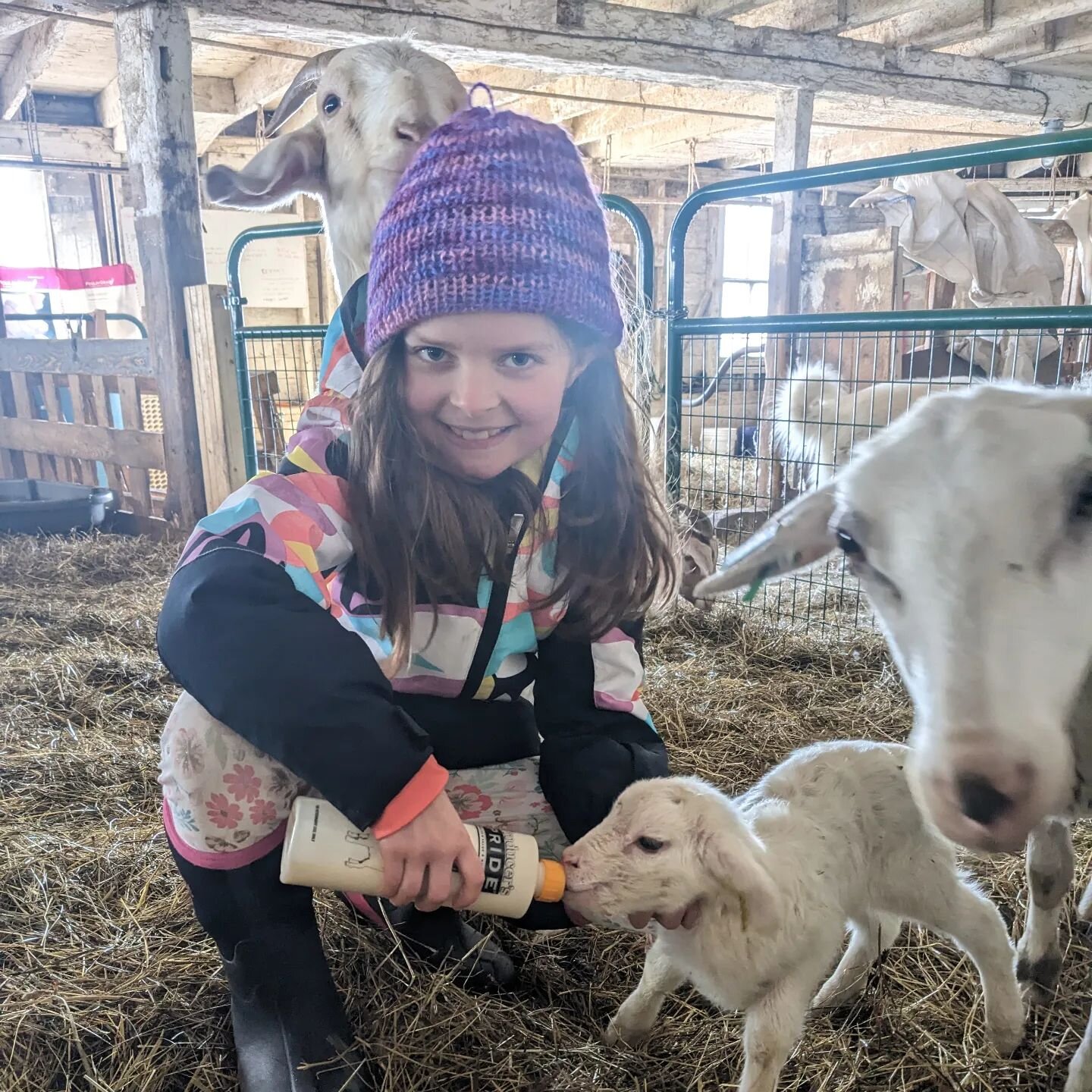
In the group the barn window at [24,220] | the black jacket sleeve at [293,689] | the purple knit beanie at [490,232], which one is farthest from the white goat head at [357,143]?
the barn window at [24,220]

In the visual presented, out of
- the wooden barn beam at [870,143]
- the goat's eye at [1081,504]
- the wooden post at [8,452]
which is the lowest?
the wooden post at [8,452]

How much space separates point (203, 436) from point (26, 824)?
3290mm

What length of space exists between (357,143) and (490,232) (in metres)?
1.23

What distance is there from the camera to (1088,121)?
834 cm

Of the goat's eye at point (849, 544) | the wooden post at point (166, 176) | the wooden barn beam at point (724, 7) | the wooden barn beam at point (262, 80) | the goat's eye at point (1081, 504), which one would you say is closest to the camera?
the goat's eye at point (1081, 504)

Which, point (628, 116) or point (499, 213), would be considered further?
point (628, 116)

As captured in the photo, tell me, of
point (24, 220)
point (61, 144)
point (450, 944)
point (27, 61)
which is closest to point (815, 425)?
point (450, 944)

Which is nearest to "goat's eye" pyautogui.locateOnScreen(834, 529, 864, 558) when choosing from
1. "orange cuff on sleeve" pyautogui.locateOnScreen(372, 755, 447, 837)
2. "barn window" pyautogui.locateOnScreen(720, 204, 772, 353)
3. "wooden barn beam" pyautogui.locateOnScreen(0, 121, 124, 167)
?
"orange cuff on sleeve" pyautogui.locateOnScreen(372, 755, 447, 837)

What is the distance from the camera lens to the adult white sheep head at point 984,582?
94cm

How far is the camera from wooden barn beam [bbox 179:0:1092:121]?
509 centimetres

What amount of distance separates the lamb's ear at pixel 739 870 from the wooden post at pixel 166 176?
4674 mm

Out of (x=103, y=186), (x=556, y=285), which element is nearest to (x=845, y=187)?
(x=103, y=186)

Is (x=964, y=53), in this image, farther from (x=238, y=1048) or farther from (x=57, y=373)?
(x=238, y=1048)

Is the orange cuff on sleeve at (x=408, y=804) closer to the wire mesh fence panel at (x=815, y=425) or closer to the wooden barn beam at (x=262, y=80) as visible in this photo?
the wire mesh fence panel at (x=815, y=425)
